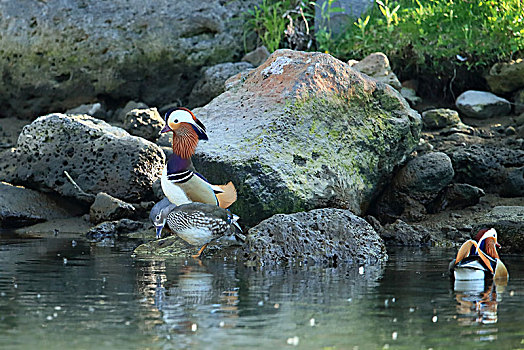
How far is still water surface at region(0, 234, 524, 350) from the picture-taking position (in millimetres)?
4656

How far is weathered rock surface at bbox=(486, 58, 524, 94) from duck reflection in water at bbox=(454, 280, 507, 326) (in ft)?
24.8

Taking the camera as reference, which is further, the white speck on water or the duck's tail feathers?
the duck's tail feathers

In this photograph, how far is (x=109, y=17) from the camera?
53.2 feet

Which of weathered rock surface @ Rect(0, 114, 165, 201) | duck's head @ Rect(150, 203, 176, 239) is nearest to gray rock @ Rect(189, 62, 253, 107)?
weathered rock surface @ Rect(0, 114, 165, 201)

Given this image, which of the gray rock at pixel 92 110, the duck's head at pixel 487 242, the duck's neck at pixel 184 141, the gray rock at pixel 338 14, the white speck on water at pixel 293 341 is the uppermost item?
the gray rock at pixel 338 14

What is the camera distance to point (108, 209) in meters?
11.0

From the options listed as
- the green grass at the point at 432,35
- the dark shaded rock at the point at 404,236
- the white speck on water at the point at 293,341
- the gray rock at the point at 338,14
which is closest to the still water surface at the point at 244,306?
the white speck on water at the point at 293,341

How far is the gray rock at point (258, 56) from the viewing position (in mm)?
15430

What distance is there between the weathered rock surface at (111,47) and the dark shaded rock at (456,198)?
250 inches

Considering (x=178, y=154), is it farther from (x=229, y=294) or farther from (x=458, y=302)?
(x=458, y=302)

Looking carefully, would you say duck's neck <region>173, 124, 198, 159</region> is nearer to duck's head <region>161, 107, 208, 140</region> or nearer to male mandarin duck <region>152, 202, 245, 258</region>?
duck's head <region>161, 107, 208, 140</region>

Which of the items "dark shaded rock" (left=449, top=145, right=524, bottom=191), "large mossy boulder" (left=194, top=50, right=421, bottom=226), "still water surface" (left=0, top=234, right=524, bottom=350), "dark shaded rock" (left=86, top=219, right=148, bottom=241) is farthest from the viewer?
"dark shaded rock" (left=449, top=145, right=524, bottom=191)

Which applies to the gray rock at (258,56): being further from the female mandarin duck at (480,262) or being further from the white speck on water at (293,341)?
the white speck on water at (293,341)

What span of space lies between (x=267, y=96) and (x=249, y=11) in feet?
19.8
